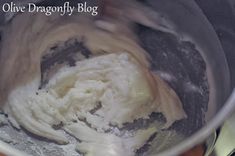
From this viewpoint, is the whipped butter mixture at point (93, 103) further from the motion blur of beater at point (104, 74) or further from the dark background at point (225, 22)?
the dark background at point (225, 22)

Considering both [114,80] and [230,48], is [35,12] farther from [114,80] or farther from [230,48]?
[230,48]

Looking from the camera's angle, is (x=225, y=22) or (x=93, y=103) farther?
(x=93, y=103)

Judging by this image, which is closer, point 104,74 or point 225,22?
point 225,22

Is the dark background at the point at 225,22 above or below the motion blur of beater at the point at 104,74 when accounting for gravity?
above

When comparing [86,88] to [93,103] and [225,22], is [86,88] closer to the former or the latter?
[93,103]

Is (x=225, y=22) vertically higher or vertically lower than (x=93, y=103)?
higher

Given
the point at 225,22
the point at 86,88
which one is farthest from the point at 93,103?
the point at 225,22

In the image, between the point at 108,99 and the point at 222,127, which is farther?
the point at 108,99

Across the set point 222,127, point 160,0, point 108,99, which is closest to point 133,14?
point 160,0

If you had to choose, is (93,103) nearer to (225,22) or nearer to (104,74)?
(104,74)

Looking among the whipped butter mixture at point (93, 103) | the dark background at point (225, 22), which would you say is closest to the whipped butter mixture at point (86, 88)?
the whipped butter mixture at point (93, 103)

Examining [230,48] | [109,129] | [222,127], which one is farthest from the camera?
[109,129]
